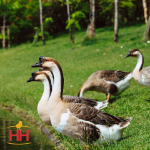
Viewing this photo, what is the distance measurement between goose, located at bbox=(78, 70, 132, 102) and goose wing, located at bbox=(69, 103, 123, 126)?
10.5ft

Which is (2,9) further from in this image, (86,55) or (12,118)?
(12,118)

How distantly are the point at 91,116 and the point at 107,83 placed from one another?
350 centimetres

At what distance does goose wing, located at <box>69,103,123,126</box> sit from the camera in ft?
14.9

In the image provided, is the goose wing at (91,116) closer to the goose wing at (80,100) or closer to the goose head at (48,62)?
the goose head at (48,62)

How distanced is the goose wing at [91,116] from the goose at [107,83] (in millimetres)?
3188

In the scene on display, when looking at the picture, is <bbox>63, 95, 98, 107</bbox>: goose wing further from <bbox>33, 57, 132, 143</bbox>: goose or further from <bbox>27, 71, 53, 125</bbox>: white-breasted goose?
<bbox>33, 57, 132, 143</bbox>: goose

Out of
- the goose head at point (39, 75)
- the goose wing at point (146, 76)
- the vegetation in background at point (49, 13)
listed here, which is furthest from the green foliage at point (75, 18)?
the goose head at point (39, 75)

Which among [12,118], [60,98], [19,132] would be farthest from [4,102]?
[60,98]

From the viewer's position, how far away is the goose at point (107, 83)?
794cm

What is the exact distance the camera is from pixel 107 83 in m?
7.97

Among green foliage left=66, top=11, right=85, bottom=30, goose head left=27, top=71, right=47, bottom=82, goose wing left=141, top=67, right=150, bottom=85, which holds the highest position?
green foliage left=66, top=11, right=85, bottom=30

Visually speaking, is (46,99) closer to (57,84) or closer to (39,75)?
(39,75)

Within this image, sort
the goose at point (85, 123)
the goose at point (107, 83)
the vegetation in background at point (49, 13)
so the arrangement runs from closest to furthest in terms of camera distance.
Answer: the goose at point (85, 123) < the goose at point (107, 83) < the vegetation in background at point (49, 13)

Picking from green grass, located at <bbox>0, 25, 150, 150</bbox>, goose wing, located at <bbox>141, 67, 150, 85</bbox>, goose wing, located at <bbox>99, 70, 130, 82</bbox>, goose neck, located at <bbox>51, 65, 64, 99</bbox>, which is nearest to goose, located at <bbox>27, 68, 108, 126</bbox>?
green grass, located at <bbox>0, 25, 150, 150</bbox>
